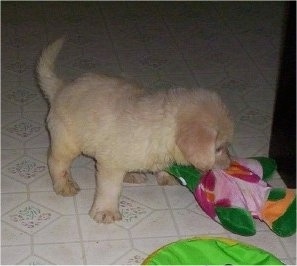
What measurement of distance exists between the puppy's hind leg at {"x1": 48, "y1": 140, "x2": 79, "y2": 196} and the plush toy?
40cm

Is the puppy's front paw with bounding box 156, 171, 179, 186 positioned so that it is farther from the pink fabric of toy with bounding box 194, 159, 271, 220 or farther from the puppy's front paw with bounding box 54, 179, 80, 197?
the puppy's front paw with bounding box 54, 179, 80, 197

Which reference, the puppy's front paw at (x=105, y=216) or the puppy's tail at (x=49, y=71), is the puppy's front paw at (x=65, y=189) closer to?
the puppy's front paw at (x=105, y=216)

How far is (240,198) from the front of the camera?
7.39ft

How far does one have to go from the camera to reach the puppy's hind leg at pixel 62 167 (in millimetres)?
2328

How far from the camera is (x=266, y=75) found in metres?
3.65

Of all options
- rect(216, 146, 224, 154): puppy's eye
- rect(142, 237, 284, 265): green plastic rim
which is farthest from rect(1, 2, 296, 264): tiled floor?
rect(216, 146, 224, 154): puppy's eye

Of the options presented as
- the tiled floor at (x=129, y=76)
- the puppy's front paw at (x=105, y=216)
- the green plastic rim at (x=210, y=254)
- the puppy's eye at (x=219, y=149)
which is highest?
the puppy's eye at (x=219, y=149)

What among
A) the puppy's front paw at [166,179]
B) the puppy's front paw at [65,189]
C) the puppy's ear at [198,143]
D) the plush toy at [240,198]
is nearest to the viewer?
the puppy's ear at [198,143]

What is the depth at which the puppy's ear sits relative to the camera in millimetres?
1940

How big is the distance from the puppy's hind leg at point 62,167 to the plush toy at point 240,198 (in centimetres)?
40

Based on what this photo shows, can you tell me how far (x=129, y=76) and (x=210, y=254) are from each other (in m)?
0.94

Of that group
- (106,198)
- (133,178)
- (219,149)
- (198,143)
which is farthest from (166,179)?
(198,143)

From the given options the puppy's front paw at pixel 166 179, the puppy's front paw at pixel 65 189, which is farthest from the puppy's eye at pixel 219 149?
the puppy's front paw at pixel 65 189

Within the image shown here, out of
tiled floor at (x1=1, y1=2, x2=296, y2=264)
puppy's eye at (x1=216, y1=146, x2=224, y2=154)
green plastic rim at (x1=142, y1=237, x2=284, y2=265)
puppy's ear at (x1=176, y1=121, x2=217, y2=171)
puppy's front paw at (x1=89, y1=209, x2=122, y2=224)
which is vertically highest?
puppy's ear at (x1=176, y1=121, x2=217, y2=171)
